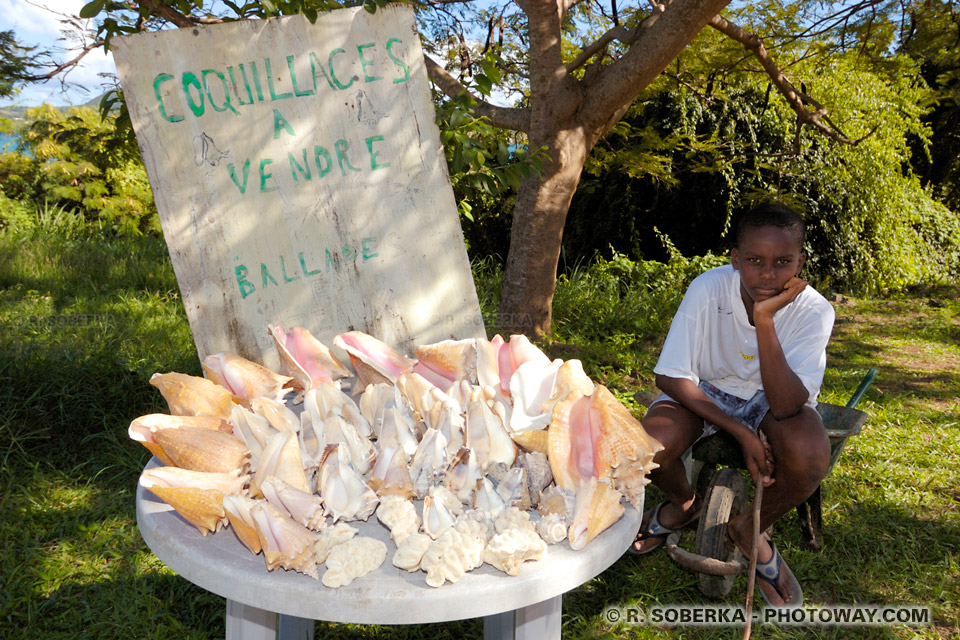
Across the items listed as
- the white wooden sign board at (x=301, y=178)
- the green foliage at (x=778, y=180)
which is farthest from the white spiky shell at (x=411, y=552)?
the green foliage at (x=778, y=180)

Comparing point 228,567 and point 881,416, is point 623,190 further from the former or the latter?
point 228,567

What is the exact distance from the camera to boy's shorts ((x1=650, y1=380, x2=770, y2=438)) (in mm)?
2111

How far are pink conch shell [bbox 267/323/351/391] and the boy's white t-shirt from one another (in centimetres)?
96

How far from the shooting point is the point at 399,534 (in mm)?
1037

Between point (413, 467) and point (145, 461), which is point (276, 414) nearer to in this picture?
point (413, 467)

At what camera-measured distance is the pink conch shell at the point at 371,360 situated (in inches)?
58.4

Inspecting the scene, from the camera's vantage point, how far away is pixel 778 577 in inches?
81.4

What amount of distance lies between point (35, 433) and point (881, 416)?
13.2 ft

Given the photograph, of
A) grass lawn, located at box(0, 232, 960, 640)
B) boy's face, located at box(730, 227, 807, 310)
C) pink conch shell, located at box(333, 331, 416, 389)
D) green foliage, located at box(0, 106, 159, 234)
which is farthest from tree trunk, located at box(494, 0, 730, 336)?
green foliage, located at box(0, 106, 159, 234)

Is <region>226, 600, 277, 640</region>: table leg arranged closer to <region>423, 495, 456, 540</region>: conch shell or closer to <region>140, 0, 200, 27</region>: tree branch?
<region>423, 495, 456, 540</region>: conch shell

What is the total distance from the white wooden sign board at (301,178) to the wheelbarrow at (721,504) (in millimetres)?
820

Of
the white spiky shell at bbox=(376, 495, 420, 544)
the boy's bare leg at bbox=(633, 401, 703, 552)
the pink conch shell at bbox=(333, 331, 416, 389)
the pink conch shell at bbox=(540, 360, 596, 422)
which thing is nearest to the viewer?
the white spiky shell at bbox=(376, 495, 420, 544)

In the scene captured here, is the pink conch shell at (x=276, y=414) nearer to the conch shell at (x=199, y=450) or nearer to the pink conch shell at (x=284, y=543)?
the conch shell at (x=199, y=450)

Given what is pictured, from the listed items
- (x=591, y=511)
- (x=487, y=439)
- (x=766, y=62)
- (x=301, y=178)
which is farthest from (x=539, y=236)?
(x=591, y=511)
